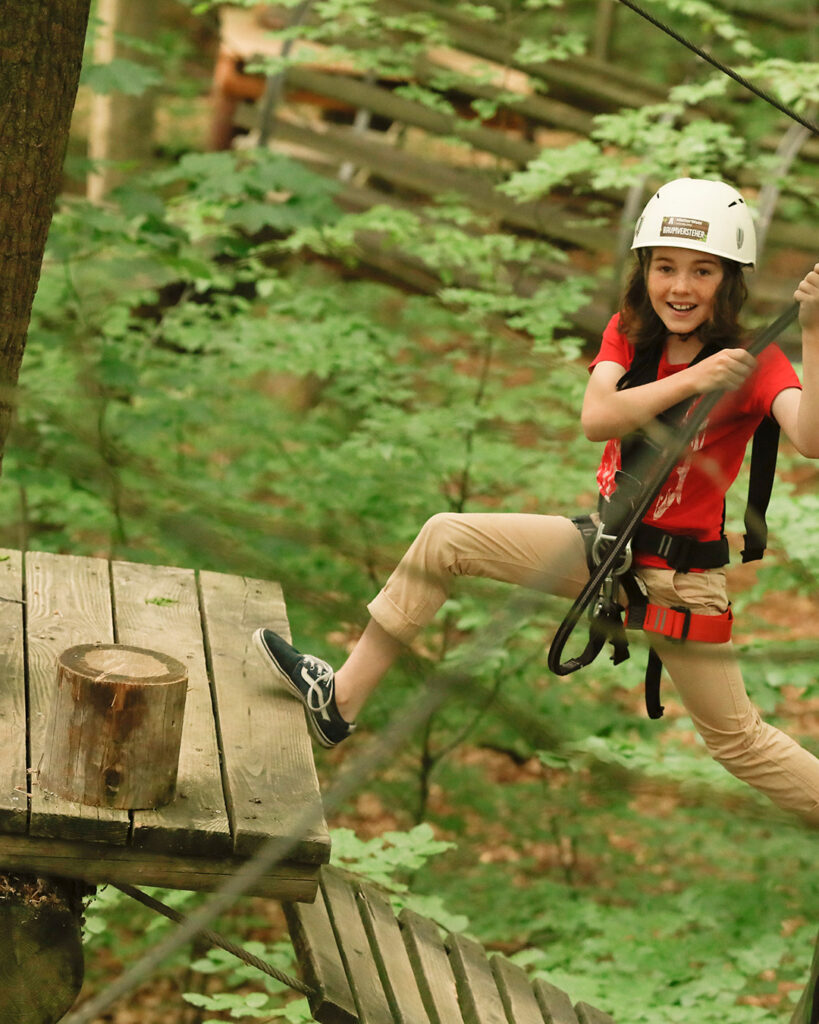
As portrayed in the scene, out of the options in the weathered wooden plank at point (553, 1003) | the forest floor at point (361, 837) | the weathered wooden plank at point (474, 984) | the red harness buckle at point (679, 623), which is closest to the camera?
the red harness buckle at point (679, 623)

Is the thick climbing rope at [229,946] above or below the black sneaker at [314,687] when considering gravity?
below

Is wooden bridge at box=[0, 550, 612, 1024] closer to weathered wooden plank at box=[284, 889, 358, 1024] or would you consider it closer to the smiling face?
weathered wooden plank at box=[284, 889, 358, 1024]

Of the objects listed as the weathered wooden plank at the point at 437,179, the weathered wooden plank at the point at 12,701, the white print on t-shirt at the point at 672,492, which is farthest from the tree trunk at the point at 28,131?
the weathered wooden plank at the point at 437,179

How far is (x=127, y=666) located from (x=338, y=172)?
4654mm

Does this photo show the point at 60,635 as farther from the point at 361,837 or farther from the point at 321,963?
the point at 361,837

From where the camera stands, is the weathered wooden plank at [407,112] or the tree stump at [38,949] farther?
the weathered wooden plank at [407,112]

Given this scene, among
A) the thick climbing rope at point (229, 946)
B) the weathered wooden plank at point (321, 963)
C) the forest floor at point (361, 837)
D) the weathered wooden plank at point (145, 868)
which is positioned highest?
the weathered wooden plank at point (145, 868)

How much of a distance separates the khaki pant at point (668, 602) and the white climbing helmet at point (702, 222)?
1.96 feet

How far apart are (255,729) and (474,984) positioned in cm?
91

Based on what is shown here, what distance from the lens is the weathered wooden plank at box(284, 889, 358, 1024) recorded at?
264 cm

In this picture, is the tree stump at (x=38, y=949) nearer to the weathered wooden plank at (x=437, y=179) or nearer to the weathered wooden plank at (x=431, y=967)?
the weathered wooden plank at (x=431, y=967)

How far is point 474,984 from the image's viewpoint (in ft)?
9.88

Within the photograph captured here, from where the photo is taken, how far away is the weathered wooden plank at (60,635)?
224cm

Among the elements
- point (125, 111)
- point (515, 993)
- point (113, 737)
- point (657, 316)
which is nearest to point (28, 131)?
point (113, 737)
